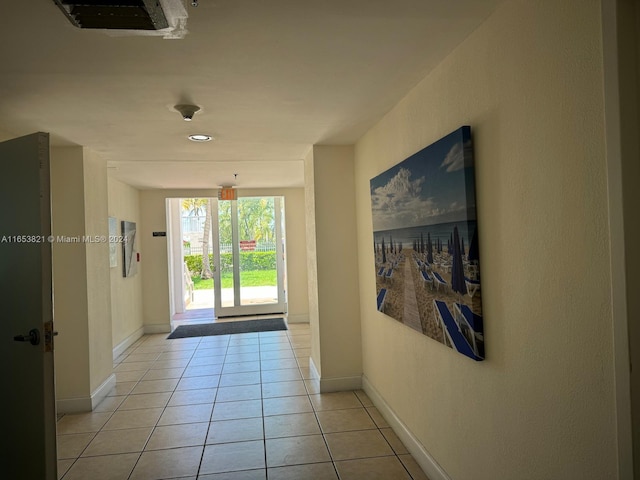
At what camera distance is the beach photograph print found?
6.17 ft

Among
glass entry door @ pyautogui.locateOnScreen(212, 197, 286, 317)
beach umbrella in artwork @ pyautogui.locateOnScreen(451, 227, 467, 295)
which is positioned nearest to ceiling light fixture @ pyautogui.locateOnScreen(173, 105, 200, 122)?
beach umbrella in artwork @ pyautogui.locateOnScreen(451, 227, 467, 295)

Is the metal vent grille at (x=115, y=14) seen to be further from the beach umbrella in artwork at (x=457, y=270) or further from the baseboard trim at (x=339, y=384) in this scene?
the baseboard trim at (x=339, y=384)

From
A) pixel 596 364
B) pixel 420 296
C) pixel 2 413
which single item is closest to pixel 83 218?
pixel 2 413

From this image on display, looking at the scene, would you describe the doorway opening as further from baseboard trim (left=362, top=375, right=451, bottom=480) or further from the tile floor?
baseboard trim (left=362, top=375, right=451, bottom=480)

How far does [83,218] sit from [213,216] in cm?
424

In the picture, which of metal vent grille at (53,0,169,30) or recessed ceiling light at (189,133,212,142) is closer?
metal vent grille at (53,0,169,30)

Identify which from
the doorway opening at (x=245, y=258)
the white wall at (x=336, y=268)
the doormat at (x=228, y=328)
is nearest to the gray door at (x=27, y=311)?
the white wall at (x=336, y=268)

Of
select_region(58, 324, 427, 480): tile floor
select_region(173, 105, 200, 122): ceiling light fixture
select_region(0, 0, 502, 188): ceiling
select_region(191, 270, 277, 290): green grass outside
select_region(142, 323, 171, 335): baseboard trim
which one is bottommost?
select_region(58, 324, 427, 480): tile floor

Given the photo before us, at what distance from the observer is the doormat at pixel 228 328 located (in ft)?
22.5

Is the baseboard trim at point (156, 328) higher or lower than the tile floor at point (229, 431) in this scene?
higher

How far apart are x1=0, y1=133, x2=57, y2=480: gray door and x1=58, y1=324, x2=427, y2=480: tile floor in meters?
0.68

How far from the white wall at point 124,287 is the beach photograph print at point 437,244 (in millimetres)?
4349

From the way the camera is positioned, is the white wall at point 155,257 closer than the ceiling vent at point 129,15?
No

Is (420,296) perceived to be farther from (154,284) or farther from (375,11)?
(154,284)
